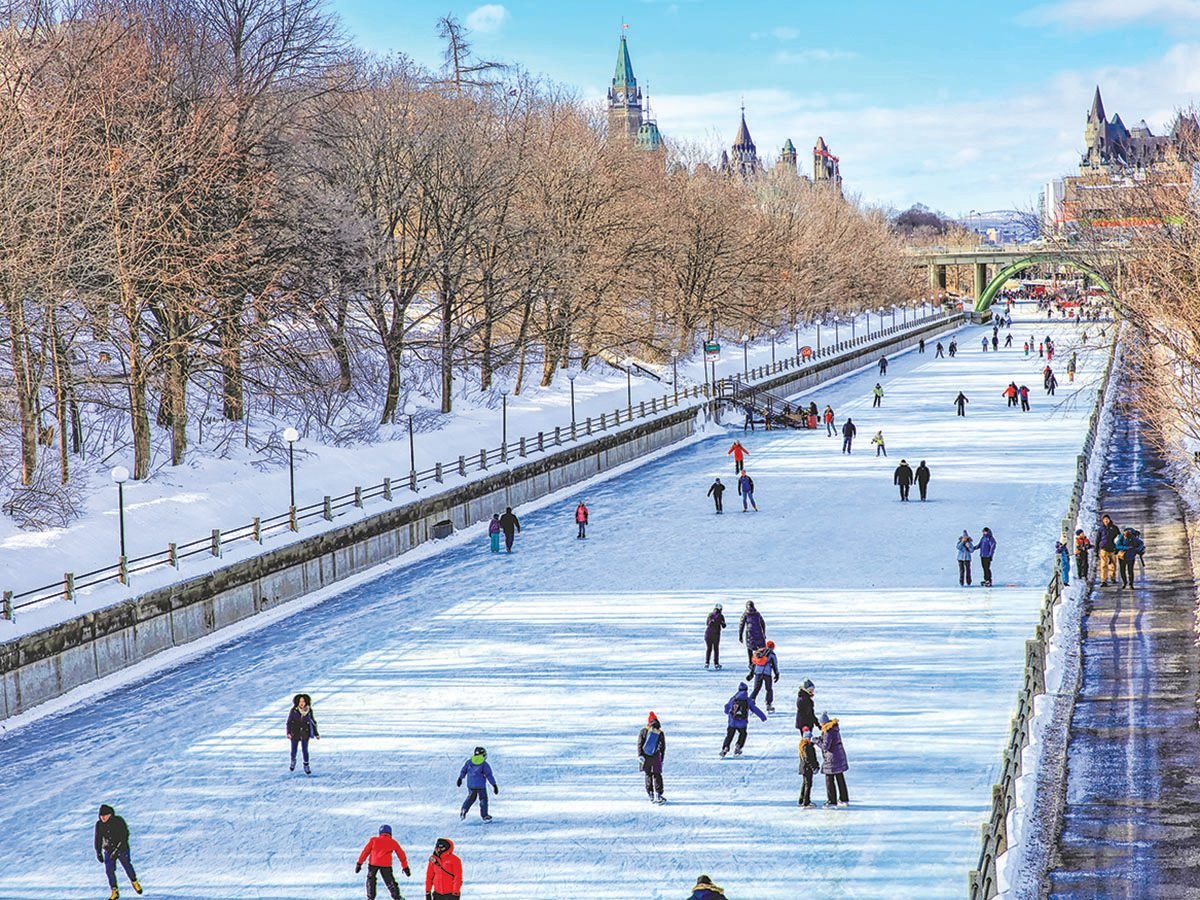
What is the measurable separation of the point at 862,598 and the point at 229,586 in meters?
11.3

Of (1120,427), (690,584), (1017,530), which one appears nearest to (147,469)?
(690,584)

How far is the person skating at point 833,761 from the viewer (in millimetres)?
14297

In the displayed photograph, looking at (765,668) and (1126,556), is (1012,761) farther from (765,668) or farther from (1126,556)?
(1126,556)

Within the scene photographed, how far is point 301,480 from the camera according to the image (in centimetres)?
3344

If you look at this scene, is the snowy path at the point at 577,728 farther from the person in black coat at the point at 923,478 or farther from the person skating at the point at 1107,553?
the person in black coat at the point at 923,478

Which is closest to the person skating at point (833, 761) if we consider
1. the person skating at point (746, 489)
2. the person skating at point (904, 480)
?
the person skating at point (746, 489)

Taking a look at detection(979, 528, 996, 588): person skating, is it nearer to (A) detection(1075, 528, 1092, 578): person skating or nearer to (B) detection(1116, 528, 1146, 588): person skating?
Answer: (A) detection(1075, 528, 1092, 578): person skating

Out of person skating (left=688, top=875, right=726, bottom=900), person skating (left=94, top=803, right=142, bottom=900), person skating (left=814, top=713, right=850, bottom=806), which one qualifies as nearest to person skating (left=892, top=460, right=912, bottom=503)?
person skating (left=814, top=713, right=850, bottom=806)

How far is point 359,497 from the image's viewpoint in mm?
29953

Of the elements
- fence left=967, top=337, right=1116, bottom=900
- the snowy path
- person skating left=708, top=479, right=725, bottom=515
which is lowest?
the snowy path

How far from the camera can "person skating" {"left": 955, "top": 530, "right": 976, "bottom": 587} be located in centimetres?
2506

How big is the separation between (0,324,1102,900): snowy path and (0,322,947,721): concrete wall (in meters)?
0.84

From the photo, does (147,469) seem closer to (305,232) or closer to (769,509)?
(305,232)

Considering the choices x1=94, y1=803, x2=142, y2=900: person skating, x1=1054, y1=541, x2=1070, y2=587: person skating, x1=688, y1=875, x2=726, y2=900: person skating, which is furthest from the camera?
x1=1054, y1=541, x2=1070, y2=587: person skating
